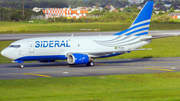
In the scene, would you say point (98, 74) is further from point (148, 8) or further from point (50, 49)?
point (148, 8)

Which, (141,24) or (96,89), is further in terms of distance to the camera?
(141,24)

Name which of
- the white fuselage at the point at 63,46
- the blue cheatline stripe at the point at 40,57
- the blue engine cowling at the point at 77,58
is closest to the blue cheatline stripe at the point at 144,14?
the white fuselage at the point at 63,46

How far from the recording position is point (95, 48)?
1528 inches

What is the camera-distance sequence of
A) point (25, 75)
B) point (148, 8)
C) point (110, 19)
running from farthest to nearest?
point (110, 19)
point (148, 8)
point (25, 75)

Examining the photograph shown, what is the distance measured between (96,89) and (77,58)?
43.6 ft

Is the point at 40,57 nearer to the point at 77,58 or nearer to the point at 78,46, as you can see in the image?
the point at 77,58

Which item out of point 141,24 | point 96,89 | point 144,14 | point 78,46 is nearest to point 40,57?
point 78,46

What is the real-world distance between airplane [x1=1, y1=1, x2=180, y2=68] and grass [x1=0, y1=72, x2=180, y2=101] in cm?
907

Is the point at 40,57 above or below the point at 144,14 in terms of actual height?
below

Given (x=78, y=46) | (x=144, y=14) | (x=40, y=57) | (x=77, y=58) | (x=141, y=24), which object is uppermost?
(x=144, y=14)

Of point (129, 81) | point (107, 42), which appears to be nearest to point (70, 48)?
point (107, 42)

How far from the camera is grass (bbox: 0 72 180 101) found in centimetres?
2011

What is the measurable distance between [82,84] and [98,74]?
250 inches

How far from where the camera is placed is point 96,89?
2294cm
